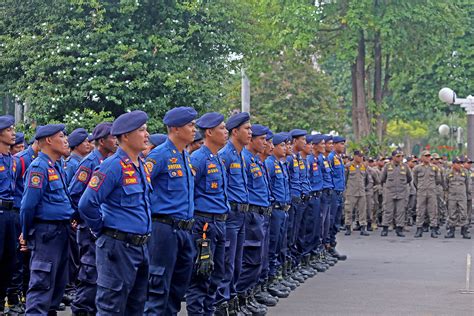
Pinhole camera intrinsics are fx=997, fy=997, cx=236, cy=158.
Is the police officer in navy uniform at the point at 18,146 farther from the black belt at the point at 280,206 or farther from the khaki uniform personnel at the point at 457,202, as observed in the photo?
the khaki uniform personnel at the point at 457,202

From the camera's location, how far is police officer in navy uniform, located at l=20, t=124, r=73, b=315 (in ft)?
28.3

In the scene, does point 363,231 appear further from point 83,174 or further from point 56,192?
point 56,192

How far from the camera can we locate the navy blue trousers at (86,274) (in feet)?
31.1

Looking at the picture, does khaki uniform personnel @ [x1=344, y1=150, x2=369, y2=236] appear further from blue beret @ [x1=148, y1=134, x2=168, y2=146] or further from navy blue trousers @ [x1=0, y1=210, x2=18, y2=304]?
navy blue trousers @ [x1=0, y1=210, x2=18, y2=304]

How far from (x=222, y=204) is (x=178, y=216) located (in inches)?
44.9

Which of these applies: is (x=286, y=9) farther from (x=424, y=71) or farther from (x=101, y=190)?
(x=101, y=190)

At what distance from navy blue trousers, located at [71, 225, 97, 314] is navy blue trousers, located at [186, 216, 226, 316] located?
1.03 m

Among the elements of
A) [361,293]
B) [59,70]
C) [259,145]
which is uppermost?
[59,70]

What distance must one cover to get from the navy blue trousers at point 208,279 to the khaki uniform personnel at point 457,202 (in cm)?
1365

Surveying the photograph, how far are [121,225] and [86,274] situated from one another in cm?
227

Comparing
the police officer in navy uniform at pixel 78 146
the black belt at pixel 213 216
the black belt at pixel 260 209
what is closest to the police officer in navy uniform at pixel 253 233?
the black belt at pixel 260 209

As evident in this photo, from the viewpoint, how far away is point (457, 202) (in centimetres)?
2220

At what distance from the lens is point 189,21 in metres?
18.9

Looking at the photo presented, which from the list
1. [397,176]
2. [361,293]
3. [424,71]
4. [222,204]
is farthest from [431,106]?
[222,204]
